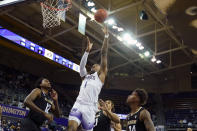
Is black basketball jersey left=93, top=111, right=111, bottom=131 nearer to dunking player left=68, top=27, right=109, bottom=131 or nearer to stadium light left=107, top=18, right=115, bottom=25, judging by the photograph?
dunking player left=68, top=27, right=109, bottom=131

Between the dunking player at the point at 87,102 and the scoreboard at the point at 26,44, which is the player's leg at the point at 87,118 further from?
the scoreboard at the point at 26,44

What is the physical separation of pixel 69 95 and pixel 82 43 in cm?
454

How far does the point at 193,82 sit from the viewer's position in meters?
21.2

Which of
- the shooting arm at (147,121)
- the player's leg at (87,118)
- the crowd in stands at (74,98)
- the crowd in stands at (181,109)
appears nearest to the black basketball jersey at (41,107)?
the player's leg at (87,118)

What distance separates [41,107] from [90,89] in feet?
2.85

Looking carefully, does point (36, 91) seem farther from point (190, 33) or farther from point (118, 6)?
point (118, 6)

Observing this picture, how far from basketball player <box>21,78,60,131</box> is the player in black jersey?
4.26 ft

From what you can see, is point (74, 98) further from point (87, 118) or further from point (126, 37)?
point (87, 118)

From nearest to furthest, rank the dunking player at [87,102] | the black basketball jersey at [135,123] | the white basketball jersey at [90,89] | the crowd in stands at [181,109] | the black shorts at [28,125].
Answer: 1. the black basketball jersey at [135,123]
2. the black shorts at [28,125]
3. the dunking player at [87,102]
4. the white basketball jersey at [90,89]
5. the crowd in stands at [181,109]

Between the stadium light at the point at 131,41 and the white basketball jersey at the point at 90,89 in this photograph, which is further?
the stadium light at the point at 131,41

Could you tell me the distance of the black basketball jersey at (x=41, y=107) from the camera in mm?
4238

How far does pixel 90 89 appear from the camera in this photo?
4.71 m

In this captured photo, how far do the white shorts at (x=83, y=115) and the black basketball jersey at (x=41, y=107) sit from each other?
Result: 1.37 ft

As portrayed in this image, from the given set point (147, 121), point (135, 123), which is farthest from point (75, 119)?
point (147, 121)
